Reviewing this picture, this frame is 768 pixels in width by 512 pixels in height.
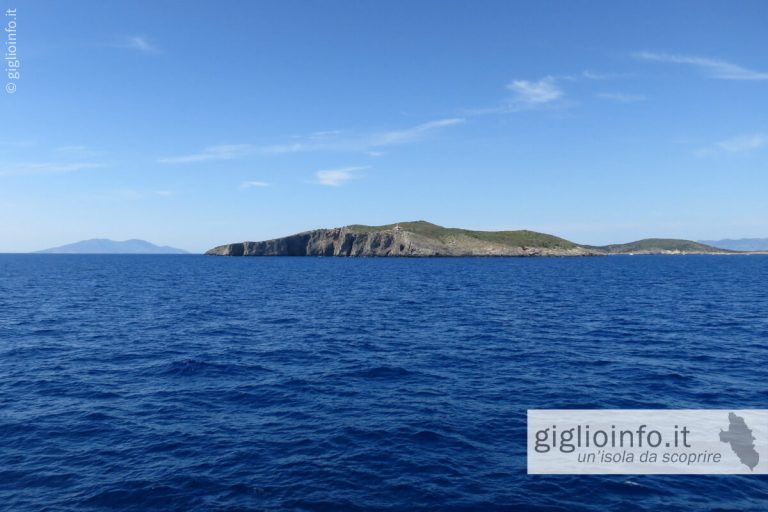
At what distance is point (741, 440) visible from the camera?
878 inches

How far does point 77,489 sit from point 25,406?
1267 cm

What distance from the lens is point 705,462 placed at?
2033cm

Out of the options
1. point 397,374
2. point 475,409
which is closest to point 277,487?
point 475,409

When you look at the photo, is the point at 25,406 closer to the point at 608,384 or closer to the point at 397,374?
the point at 397,374

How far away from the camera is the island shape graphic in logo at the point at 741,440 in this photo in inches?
810
